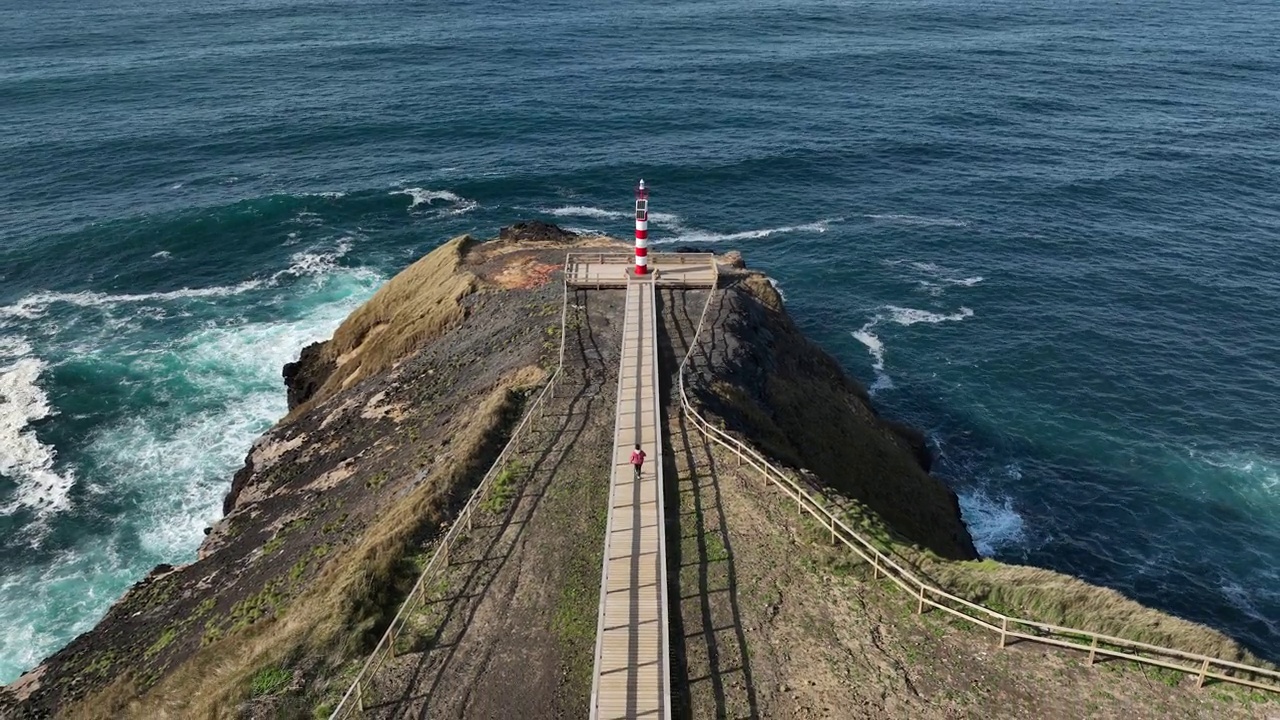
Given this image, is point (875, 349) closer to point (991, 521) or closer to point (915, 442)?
point (915, 442)

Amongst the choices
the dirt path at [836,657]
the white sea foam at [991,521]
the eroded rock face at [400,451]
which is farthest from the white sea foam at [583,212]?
the dirt path at [836,657]

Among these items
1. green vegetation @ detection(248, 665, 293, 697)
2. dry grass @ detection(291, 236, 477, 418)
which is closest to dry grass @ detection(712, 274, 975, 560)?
dry grass @ detection(291, 236, 477, 418)

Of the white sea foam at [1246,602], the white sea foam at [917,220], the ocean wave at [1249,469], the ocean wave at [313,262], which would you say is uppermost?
the white sea foam at [917,220]

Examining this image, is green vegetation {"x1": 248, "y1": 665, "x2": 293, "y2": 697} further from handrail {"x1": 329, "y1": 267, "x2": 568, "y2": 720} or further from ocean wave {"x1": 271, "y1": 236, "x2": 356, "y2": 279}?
ocean wave {"x1": 271, "y1": 236, "x2": 356, "y2": 279}

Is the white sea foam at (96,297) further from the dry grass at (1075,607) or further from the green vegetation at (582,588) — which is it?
the dry grass at (1075,607)

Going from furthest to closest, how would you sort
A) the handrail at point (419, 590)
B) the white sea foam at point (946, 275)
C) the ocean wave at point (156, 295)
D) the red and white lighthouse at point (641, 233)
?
the white sea foam at point (946, 275), the ocean wave at point (156, 295), the red and white lighthouse at point (641, 233), the handrail at point (419, 590)

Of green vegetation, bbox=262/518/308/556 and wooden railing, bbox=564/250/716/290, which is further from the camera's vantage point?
wooden railing, bbox=564/250/716/290
